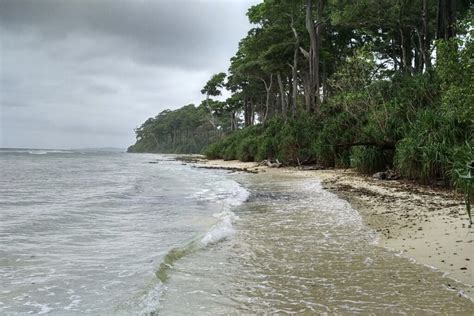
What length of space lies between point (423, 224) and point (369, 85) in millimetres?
12676

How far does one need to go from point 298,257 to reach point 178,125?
98.4m

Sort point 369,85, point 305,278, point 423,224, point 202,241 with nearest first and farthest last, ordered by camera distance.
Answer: point 305,278 < point 202,241 < point 423,224 < point 369,85

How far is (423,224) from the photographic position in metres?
6.89

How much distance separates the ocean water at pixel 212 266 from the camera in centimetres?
383

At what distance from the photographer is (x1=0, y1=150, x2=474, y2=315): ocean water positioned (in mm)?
3828

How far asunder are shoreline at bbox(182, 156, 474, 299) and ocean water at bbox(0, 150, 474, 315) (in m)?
0.26

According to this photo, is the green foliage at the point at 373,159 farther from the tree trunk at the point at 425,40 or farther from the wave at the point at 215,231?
the tree trunk at the point at 425,40

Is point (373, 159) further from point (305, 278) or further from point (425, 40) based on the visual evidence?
point (305, 278)

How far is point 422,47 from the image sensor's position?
24.1 metres

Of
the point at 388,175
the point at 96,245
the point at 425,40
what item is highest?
the point at 425,40

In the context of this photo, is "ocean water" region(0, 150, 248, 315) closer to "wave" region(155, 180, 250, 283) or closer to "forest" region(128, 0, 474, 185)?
"wave" region(155, 180, 250, 283)

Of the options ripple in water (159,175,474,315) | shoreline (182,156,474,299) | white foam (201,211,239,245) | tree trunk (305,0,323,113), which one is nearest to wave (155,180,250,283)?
white foam (201,211,239,245)

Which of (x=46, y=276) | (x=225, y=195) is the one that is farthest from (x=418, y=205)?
(x=46, y=276)

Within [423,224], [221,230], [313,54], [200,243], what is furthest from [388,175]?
[313,54]
